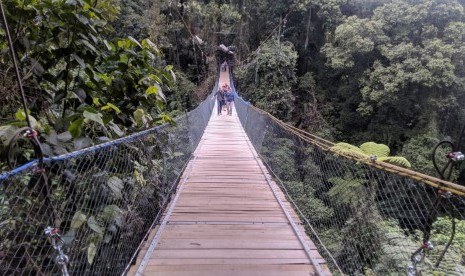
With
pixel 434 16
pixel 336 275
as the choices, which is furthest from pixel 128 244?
pixel 434 16

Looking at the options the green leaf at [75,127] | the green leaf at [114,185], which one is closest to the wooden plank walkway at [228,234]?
the green leaf at [114,185]

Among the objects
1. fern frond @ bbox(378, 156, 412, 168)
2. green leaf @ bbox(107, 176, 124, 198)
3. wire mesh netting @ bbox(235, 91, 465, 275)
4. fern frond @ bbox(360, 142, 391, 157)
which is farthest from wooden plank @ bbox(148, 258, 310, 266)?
fern frond @ bbox(360, 142, 391, 157)

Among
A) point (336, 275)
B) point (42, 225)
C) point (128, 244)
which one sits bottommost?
point (336, 275)

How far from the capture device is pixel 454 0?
32.0 feet

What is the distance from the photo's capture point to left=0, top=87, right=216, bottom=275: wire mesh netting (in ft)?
2.91

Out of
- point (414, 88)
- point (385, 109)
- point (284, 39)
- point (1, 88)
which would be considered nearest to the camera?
point (1, 88)

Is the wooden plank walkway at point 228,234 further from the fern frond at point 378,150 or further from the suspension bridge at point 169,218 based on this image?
the fern frond at point 378,150

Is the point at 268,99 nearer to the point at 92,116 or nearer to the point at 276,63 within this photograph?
the point at 276,63

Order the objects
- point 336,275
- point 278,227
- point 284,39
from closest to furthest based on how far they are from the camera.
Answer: point 336,275
point 278,227
point 284,39

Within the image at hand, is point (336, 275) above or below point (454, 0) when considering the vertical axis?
below

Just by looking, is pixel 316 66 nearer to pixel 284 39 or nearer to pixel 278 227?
pixel 284 39

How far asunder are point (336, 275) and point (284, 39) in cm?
1307

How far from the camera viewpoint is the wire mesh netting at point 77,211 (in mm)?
888

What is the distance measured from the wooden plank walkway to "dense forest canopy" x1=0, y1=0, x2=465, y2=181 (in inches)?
26.4
